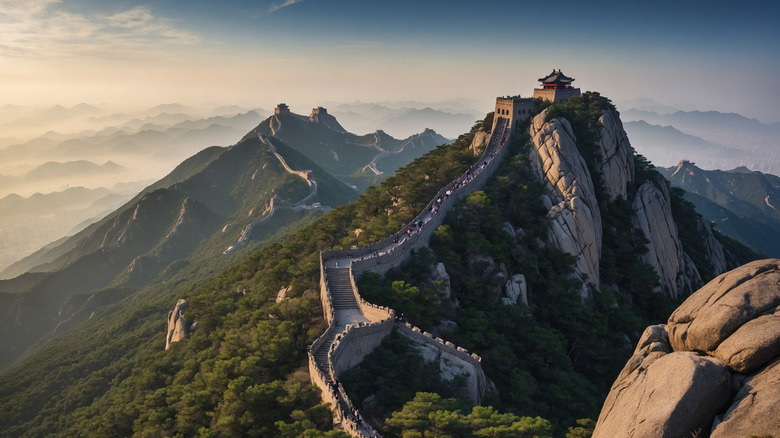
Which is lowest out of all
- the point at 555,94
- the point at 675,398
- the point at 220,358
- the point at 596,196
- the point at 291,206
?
the point at 291,206

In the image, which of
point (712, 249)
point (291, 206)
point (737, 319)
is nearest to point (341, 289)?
point (737, 319)

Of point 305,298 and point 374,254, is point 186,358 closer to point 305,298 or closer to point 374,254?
point 305,298

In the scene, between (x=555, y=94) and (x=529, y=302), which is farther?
(x=555, y=94)

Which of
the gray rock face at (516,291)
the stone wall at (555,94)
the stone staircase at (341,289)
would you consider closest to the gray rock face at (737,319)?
the gray rock face at (516,291)

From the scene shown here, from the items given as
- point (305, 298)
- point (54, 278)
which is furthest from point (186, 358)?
point (54, 278)

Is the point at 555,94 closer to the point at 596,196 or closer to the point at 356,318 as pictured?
the point at 596,196

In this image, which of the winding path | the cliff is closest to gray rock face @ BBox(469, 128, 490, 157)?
the cliff

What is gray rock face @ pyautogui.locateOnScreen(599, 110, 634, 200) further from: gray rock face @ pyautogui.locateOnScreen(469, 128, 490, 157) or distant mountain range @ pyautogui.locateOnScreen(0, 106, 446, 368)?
distant mountain range @ pyautogui.locateOnScreen(0, 106, 446, 368)
